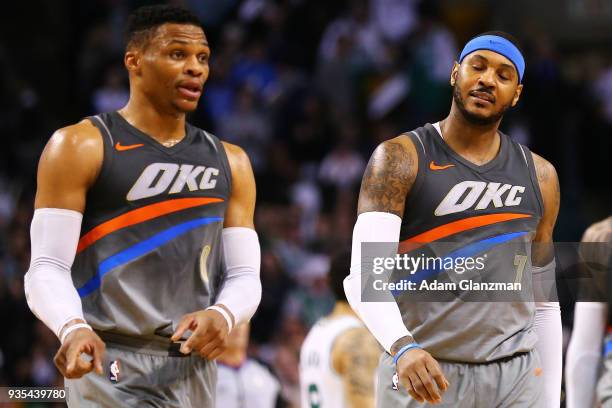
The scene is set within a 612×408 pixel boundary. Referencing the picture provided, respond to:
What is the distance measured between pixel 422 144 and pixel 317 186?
819 cm

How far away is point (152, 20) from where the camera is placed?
5.26m

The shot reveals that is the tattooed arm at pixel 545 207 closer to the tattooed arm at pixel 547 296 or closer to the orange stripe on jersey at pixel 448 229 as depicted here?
the tattooed arm at pixel 547 296

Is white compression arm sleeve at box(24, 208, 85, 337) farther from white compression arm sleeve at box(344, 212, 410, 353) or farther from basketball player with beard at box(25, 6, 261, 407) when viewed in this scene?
white compression arm sleeve at box(344, 212, 410, 353)

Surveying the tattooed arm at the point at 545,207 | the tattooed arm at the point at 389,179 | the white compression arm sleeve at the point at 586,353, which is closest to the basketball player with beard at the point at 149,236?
the tattooed arm at the point at 389,179

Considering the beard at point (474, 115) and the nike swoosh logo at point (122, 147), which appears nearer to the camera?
the nike swoosh logo at point (122, 147)

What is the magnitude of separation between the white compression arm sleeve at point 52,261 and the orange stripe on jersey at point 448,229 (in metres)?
1.45

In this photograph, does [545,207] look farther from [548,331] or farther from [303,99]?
[303,99]

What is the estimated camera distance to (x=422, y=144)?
5.14m

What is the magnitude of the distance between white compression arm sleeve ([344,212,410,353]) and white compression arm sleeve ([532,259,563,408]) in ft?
2.69

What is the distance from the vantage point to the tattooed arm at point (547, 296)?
5293mm

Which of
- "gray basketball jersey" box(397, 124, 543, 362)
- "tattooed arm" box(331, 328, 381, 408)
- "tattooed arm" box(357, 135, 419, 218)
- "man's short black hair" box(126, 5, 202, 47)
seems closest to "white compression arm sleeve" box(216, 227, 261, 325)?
"tattooed arm" box(357, 135, 419, 218)

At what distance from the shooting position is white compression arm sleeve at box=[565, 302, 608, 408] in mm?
5883

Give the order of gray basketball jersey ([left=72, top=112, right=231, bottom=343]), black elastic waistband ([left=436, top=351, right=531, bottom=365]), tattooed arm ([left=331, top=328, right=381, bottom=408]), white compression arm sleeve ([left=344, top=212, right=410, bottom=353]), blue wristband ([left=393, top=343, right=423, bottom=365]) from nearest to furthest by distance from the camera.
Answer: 1. blue wristband ([left=393, top=343, right=423, bottom=365])
2. white compression arm sleeve ([left=344, top=212, right=410, bottom=353])
3. gray basketball jersey ([left=72, top=112, right=231, bottom=343])
4. black elastic waistband ([left=436, top=351, right=531, bottom=365])
5. tattooed arm ([left=331, top=328, right=381, bottom=408])

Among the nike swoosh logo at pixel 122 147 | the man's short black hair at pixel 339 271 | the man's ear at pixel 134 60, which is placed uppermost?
the man's ear at pixel 134 60
